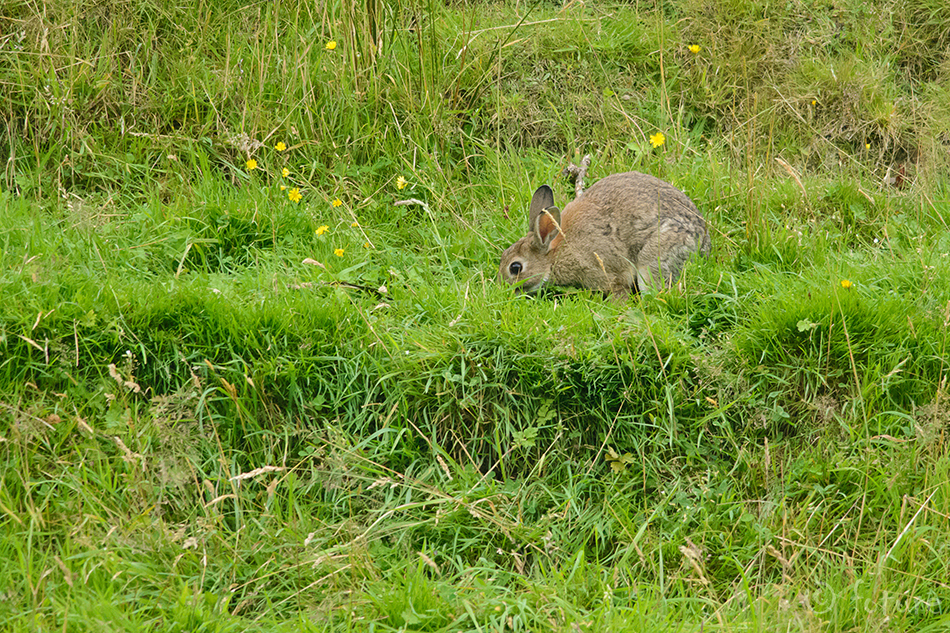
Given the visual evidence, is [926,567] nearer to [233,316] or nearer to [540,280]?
[540,280]

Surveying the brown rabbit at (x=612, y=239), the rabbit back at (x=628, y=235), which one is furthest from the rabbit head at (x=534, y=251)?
the rabbit back at (x=628, y=235)

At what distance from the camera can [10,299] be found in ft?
13.6

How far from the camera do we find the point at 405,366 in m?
4.20

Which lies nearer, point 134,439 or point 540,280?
point 134,439

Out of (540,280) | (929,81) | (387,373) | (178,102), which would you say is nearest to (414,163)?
(540,280)

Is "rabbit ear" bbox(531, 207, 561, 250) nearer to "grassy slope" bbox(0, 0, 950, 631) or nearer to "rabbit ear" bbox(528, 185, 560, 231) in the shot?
"rabbit ear" bbox(528, 185, 560, 231)

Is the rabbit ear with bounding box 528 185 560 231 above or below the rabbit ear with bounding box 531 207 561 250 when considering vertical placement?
above

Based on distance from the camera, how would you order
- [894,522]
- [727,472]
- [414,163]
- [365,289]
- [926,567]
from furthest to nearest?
1. [414,163]
2. [365,289]
3. [727,472]
4. [894,522]
5. [926,567]

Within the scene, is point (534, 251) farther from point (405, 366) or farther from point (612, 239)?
point (405, 366)

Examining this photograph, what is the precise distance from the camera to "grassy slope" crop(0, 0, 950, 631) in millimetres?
3455

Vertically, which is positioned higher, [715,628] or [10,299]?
[10,299]

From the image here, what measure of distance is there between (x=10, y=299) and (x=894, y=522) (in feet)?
14.4

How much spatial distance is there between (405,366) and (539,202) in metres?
1.73

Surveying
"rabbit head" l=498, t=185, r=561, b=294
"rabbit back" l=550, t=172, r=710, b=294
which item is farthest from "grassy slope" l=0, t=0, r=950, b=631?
"rabbit back" l=550, t=172, r=710, b=294
